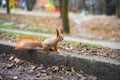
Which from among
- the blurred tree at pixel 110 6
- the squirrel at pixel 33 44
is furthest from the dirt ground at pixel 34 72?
the blurred tree at pixel 110 6

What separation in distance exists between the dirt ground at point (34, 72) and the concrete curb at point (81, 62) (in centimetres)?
9

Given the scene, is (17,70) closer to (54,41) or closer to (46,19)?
(54,41)

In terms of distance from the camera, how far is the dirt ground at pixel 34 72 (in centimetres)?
546

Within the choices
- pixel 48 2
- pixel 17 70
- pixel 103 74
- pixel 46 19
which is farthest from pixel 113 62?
pixel 48 2

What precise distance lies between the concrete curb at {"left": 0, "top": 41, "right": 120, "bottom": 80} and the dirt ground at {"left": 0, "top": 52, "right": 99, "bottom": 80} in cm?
9

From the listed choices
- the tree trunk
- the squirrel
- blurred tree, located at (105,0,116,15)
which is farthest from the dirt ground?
blurred tree, located at (105,0,116,15)

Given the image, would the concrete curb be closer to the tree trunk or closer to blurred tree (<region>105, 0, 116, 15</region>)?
the tree trunk

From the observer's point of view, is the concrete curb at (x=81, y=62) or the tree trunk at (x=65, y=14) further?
the tree trunk at (x=65, y=14)

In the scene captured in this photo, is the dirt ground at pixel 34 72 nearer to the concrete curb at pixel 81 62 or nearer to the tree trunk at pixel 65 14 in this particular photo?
the concrete curb at pixel 81 62

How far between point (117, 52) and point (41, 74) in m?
1.80

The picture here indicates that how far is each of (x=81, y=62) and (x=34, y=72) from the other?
3.01ft

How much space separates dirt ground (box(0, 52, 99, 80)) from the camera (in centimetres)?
546

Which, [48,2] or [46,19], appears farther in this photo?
[48,2]

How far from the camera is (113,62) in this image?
532 cm
